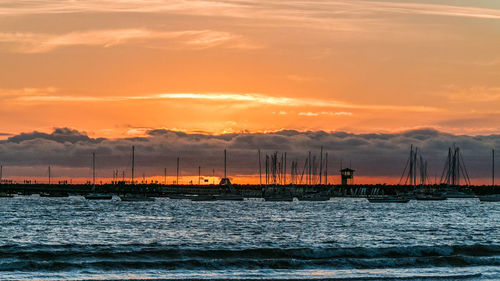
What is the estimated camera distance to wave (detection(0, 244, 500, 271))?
42.0 m

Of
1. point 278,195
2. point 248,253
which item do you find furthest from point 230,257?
point 278,195

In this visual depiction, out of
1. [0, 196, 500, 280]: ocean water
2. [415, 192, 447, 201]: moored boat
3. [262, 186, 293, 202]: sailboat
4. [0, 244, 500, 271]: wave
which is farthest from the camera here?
[415, 192, 447, 201]: moored boat

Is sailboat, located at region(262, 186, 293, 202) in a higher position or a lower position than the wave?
higher

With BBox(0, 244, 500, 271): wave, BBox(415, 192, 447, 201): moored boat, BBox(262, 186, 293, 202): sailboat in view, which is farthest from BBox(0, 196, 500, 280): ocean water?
BBox(415, 192, 447, 201): moored boat

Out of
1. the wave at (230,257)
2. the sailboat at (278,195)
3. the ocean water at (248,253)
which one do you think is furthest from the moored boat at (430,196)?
the wave at (230,257)

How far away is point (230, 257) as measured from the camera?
4803 cm

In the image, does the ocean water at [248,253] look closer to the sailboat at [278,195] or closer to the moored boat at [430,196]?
the sailboat at [278,195]

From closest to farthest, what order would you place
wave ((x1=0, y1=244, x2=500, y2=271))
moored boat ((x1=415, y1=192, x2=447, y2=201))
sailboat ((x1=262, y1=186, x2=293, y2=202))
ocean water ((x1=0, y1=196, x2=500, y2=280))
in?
1. ocean water ((x1=0, y1=196, x2=500, y2=280))
2. wave ((x1=0, y1=244, x2=500, y2=271))
3. sailboat ((x1=262, y1=186, x2=293, y2=202))
4. moored boat ((x1=415, y1=192, x2=447, y2=201))

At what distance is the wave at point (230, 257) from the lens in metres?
42.0

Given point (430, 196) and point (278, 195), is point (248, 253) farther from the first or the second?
point (430, 196)

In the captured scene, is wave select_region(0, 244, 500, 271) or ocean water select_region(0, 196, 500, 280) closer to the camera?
ocean water select_region(0, 196, 500, 280)

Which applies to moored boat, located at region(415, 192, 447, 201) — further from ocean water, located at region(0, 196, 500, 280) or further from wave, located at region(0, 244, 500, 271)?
wave, located at region(0, 244, 500, 271)

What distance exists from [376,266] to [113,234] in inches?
1322

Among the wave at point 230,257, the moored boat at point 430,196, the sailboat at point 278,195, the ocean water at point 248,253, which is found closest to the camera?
the ocean water at point 248,253
